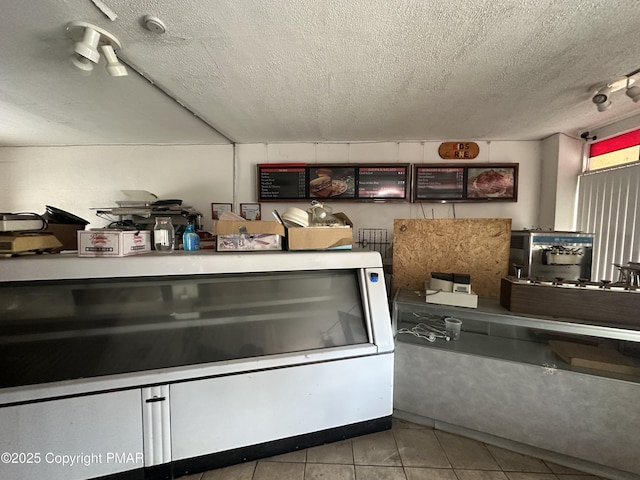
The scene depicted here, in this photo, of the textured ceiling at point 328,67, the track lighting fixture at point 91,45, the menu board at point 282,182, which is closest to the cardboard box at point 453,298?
the textured ceiling at point 328,67

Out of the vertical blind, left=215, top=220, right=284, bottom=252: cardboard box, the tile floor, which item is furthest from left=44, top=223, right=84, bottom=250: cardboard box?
the vertical blind

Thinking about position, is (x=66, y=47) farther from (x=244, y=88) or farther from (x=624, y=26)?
(x=624, y=26)

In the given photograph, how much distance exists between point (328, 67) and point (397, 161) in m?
1.59

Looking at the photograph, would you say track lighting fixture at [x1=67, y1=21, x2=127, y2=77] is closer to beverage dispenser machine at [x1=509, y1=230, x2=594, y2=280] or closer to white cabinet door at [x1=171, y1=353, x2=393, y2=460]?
white cabinet door at [x1=171, y1=353, x2=393, y2=460]

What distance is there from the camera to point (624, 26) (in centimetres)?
122

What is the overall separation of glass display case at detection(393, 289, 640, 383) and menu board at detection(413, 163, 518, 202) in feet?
4.37

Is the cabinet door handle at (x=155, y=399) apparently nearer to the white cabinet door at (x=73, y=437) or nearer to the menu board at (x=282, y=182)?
the white cabinet door at (x=73, y=437)

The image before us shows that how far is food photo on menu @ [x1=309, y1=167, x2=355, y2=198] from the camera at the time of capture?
2.89m

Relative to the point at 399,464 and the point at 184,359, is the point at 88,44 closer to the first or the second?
the point at 184,359

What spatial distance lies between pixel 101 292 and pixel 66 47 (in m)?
1.41

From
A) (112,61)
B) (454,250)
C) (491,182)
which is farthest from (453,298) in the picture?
(112,61)

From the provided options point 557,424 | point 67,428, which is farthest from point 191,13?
point 557,424

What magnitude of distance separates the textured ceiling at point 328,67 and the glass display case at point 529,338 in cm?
154

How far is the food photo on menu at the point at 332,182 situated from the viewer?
9.48 ft
